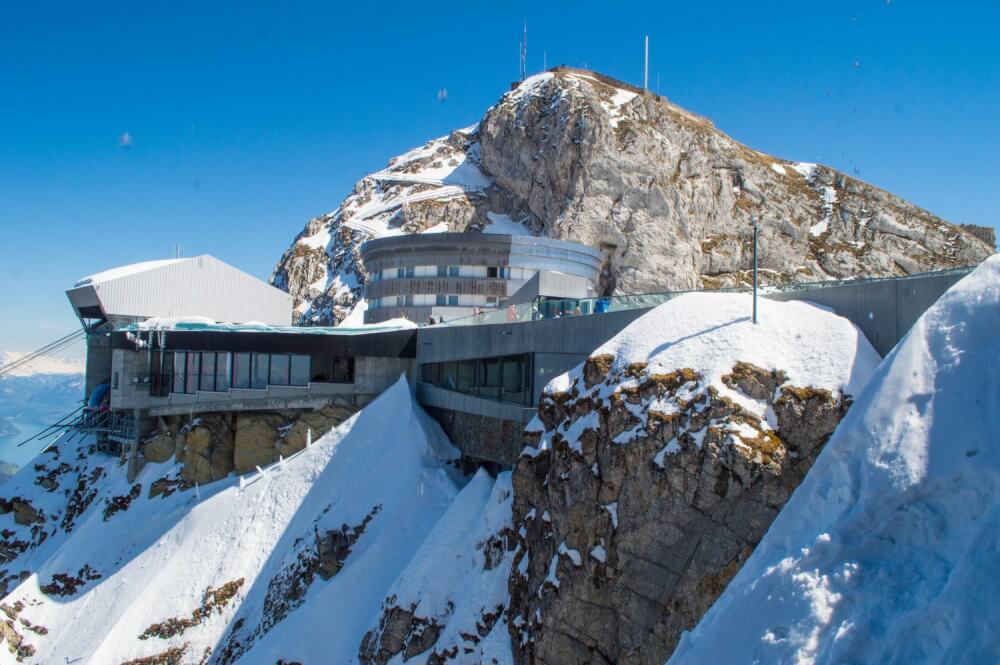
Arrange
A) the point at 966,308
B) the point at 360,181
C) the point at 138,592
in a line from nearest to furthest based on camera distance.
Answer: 1. the point at 966,308
2. the point at 138,592
3. the point at 360,181

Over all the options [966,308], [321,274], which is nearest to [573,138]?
[321,274]

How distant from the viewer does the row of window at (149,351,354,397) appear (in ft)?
108

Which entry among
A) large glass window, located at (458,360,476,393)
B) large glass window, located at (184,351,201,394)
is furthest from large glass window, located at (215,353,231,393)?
large glass window, located at (458,360,476,393)

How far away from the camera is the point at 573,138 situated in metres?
72.8

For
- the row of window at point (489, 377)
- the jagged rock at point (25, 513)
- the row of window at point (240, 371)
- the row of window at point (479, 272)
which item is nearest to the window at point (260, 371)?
the row of window at point (240, 371)

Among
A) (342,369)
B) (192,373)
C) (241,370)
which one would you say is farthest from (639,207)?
(192,373)

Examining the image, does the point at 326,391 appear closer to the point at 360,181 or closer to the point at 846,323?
the point at 846,323

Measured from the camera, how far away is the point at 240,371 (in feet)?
111

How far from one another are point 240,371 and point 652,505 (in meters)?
25.9

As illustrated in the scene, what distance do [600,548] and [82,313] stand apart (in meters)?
41.2

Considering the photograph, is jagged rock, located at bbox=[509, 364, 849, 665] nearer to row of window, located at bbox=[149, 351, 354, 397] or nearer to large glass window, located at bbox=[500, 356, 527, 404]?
large glass window, located at bbox=[500, 356, 527, 404]

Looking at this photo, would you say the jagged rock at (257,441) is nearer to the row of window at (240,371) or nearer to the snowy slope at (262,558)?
the snowy slope at (262,558)

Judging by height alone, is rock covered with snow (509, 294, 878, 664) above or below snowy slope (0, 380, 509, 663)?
above

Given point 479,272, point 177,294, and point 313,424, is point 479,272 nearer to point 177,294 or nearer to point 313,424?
point 313,424
